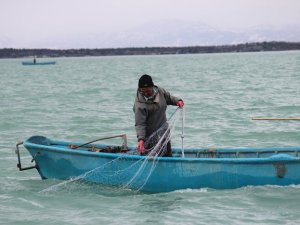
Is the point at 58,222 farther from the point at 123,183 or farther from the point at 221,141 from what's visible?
the point at 221,141

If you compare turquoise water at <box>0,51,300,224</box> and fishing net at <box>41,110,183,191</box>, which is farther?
fishing net at <box>41,110,183,191</box>

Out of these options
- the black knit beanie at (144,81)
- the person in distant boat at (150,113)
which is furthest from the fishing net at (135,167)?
the black knit beanie at (144,81)

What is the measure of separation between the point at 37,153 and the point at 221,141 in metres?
7.13

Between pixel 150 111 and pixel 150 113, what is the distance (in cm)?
5

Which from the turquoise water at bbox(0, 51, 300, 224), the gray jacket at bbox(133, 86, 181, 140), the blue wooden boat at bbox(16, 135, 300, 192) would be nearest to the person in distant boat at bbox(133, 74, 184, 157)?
the gray jacket at bbox(133, 86, 181, 140)

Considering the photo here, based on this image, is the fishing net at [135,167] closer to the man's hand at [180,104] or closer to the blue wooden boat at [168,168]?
the blue wooden boat at [168,168]

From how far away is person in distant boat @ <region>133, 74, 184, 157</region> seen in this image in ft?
33.7

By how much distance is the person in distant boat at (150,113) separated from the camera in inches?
404

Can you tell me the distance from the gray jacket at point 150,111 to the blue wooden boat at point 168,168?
503 millimetres

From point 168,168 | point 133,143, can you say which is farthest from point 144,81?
point 133,143

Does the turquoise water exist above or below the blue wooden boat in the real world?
below

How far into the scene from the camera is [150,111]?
10.4 metres

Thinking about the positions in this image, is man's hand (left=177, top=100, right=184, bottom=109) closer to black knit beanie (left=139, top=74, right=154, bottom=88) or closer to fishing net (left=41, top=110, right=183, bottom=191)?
fishing net (left=41, top=110, right=183, bottom=191)

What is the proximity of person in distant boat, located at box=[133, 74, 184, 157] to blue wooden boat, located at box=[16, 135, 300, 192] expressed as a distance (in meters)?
0.33
